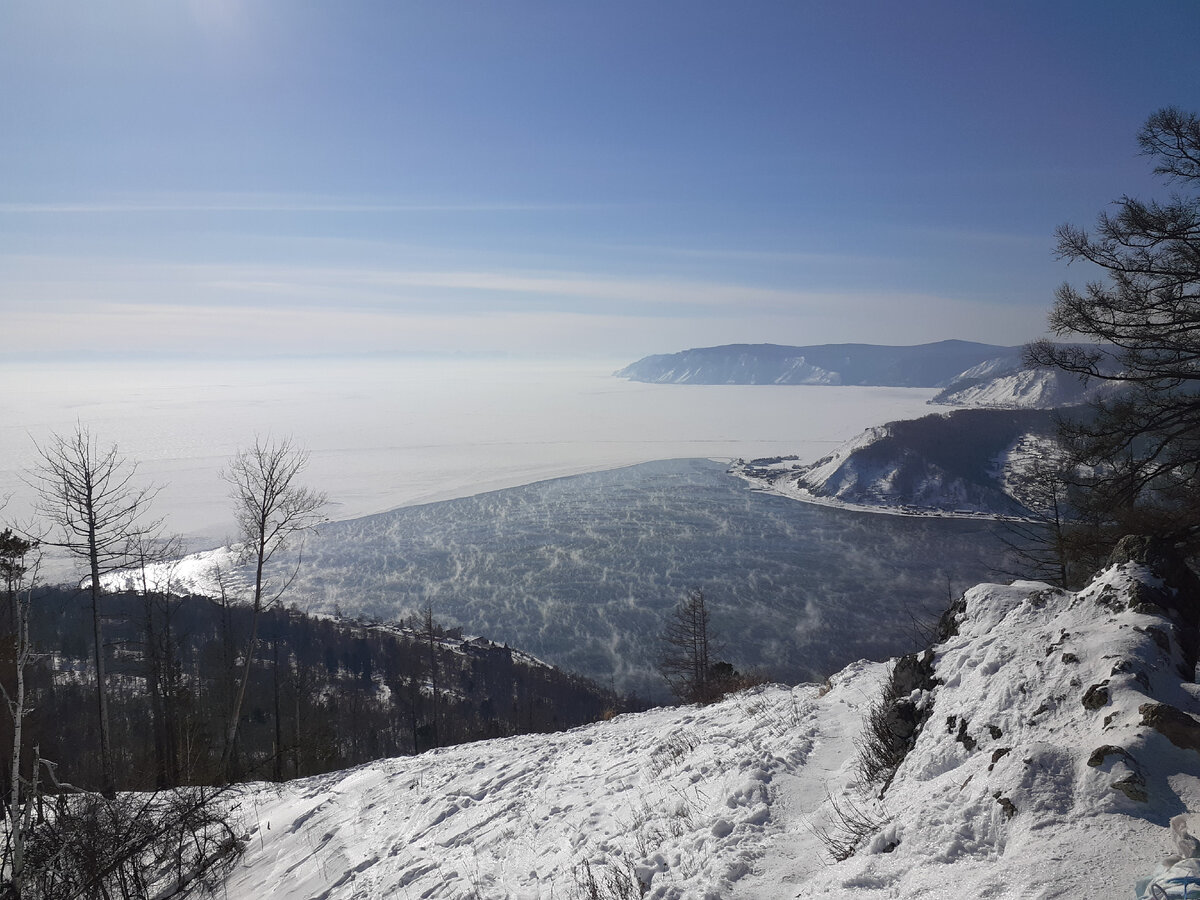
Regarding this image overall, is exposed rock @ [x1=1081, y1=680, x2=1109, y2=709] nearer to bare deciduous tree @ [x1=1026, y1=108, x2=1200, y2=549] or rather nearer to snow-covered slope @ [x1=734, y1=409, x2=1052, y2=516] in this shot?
bare deciduous tree @ [x1=1026, y1=108, x2=1200, y2=549]

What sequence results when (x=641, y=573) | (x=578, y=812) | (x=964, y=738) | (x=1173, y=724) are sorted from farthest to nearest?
1. (x=641, y=573)
2. (x=578, y=812)
3. (x=964, y=738)
4. (x=1173, y=724)

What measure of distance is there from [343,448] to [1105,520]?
6775 inches

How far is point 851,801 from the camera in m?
6.25

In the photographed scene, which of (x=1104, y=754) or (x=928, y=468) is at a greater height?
(x=1104, y=754)

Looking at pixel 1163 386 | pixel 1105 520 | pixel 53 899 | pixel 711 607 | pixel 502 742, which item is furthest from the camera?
pixel 711 607

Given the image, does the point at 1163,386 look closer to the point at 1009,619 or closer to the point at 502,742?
the point at 1009,619

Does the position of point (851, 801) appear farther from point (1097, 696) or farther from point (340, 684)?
point (340, 684)

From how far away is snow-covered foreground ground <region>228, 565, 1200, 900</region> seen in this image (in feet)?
13.5

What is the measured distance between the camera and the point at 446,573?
77.1 metres

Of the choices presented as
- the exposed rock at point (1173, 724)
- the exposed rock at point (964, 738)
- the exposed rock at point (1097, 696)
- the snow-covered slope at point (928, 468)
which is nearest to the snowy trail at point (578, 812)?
the exposed rock at point (964, 738)

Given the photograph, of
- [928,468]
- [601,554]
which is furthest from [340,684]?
[928,468]

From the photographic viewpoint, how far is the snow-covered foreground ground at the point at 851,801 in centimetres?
413

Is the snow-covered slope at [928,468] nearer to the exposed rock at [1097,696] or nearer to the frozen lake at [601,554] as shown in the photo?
the frozen lake at [601,554]

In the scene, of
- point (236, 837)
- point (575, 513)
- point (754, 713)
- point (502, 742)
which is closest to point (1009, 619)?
point (754, 713)
